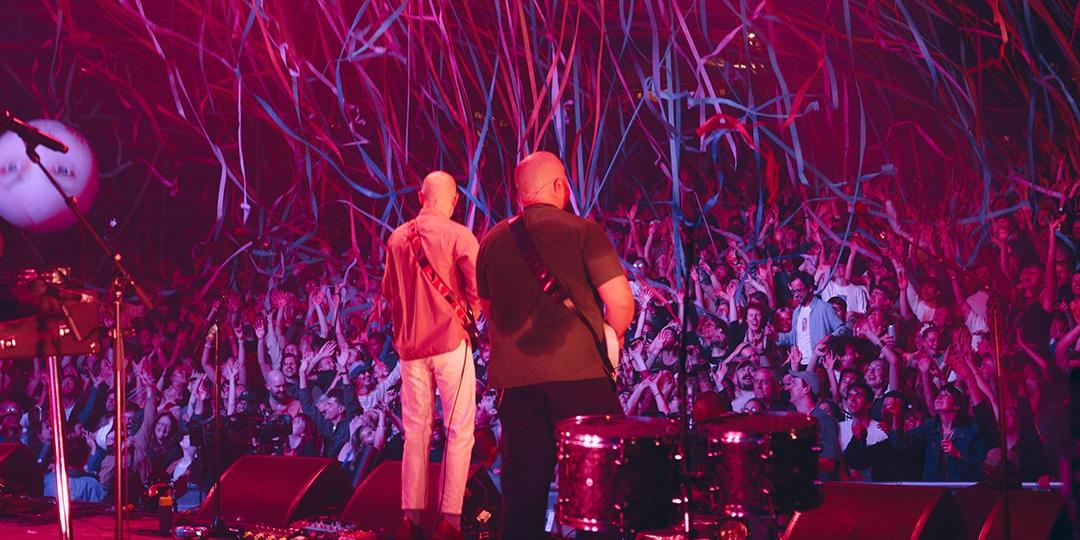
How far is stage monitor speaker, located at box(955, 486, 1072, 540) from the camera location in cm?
425

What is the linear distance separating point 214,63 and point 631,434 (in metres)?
8.21

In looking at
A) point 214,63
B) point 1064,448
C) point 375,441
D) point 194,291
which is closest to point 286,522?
point 375,441

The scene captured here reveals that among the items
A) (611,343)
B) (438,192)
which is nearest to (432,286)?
(438,192)

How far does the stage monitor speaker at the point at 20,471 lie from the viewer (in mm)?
7465

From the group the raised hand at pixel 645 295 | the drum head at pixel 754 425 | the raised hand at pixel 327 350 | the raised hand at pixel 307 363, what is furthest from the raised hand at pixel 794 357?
the raised hand at pixel 307 363

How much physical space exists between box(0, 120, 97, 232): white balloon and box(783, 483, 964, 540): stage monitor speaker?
697 cm

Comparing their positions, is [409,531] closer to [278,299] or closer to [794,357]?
[794,357]

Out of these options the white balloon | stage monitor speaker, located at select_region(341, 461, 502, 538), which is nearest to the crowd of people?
stage monitor speaker, located at select_region(341, 461, 502, 538)

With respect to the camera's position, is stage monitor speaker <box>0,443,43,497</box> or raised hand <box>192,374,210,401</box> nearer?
stage monitor speaker <box>0,443,43,497</box>

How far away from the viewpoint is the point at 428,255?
15.8ft

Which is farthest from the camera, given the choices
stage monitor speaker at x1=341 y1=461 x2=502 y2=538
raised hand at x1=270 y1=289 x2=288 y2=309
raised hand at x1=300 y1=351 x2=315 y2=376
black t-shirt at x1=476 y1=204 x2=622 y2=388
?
raised hand at x1=270 y1=289 x2=288 y2=309

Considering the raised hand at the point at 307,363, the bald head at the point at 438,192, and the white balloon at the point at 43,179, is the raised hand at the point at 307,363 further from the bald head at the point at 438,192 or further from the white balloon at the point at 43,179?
the bald head at the point at 438,192

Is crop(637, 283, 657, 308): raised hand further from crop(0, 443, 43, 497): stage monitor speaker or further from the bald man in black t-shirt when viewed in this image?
crop(0, 443, 43, 497): stage monitor speaker

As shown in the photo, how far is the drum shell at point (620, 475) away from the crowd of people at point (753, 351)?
1.11m
